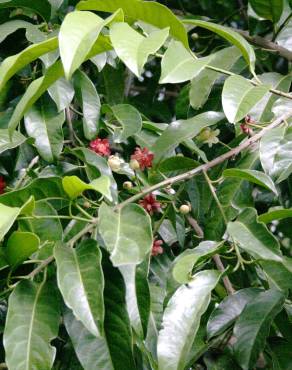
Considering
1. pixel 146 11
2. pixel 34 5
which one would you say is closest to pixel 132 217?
pixel 146 11

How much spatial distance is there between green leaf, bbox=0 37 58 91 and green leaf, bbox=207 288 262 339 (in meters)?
0.42

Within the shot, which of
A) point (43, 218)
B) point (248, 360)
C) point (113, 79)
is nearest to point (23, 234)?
point (43, 218)

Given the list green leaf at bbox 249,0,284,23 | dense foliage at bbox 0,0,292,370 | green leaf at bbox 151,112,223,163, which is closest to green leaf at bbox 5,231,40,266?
dense foliage at bbox 0,0,292,370

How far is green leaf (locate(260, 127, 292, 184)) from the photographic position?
3.31 ft

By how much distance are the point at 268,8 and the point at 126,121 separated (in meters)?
0.44

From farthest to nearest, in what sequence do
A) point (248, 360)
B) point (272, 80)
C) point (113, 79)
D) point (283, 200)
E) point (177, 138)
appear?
1. point (283, 200)
2. point (113, 79)
3. point (272, 80)
4. point (177, 138)
5. point (248, 360)

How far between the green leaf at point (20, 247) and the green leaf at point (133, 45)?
0.24m

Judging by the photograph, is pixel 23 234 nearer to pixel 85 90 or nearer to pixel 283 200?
pixel 85 90

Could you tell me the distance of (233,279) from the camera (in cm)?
142

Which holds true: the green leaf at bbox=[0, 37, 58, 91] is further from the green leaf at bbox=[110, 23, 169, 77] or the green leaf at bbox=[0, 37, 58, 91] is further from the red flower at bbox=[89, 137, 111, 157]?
the red flower at bbox=[89, 137, 111, 157]

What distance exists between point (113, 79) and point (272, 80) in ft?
1.27

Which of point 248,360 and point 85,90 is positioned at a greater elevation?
point 85,90

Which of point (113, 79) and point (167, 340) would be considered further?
point (113, 79)

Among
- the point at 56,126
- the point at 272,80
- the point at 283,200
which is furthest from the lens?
the point at 283,200
